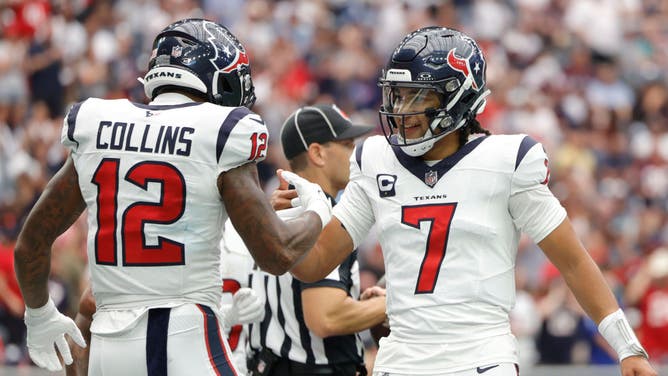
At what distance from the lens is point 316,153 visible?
5754 mm

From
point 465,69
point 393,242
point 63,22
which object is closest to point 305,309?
point 393,242

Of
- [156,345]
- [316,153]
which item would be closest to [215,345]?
[156,345]

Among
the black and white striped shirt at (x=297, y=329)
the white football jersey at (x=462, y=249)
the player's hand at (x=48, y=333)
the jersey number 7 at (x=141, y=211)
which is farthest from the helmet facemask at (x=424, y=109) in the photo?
the player's hand at (x=48, y=333)

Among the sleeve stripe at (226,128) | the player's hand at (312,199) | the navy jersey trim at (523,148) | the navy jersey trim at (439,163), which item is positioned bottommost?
the player's hand at (312,199)

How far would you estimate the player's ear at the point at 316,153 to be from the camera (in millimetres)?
5746

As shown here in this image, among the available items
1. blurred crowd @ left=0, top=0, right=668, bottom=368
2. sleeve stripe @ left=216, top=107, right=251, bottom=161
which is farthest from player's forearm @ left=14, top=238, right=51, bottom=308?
blurred crowd @ left=0, top=0, right=668, bottom=368

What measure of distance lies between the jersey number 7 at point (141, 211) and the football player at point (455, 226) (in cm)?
79

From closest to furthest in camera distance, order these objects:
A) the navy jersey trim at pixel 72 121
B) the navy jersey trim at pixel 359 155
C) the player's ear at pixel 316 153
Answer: the navy jersey trim at pixel 72 121 < the navy jersey trim at pixel 359 155 < the player's ear at pixel 316 153

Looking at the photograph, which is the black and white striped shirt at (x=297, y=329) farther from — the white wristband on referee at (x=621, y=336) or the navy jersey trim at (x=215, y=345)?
the white wristband on referee at (x=621, y=336)

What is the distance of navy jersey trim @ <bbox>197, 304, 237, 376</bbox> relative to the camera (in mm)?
4184

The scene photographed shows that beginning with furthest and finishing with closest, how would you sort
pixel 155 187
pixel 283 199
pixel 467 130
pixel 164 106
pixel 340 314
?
pixel 340 314 < pixel 283 199 < pixel 467 130 < pixel 164 106 < pixel 155 187

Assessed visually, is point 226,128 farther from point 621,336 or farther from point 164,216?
point 621,336

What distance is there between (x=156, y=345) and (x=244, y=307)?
84 cm

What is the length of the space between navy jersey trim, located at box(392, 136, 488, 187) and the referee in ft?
2.85
